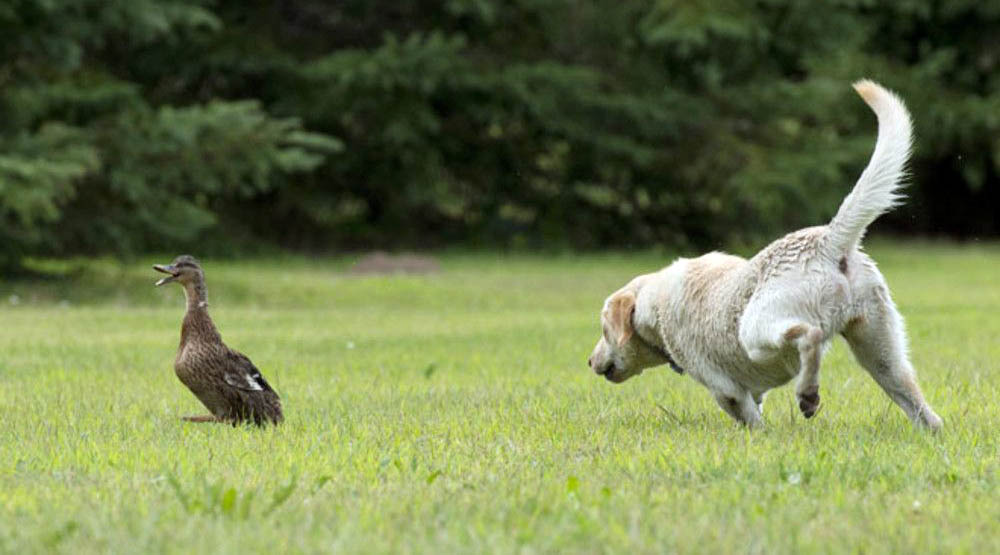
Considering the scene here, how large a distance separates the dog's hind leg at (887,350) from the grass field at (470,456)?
130mm

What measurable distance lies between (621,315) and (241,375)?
202 centimetres

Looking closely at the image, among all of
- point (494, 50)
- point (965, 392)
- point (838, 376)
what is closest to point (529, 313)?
point (838, 376)

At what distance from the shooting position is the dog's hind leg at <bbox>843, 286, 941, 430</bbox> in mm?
6805

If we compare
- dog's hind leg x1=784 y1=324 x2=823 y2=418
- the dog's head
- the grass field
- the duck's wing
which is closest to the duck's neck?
the duck's wing

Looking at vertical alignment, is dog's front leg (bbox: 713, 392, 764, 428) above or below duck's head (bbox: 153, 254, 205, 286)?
below

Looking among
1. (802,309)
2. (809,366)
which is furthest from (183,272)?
(809,366)

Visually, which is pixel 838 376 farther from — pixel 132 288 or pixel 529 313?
pixel 132 288

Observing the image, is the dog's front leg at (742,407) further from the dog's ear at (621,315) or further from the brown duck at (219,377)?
the brown duck at (219,377)

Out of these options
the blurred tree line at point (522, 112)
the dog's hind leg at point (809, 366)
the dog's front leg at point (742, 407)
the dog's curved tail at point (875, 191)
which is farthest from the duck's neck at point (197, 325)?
the blurred tree line at point (522, 112)

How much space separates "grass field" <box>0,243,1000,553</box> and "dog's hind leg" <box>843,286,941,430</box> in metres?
0.13

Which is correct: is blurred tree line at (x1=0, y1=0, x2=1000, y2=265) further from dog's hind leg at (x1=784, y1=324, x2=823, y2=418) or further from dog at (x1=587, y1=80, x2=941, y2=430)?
dog's hind leg at (x1=784, y1=324, x2=823, y2=418)

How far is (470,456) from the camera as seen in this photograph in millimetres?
6434

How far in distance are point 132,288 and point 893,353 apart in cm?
1318

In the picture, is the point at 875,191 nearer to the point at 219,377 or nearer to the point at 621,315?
the point at 621,315
